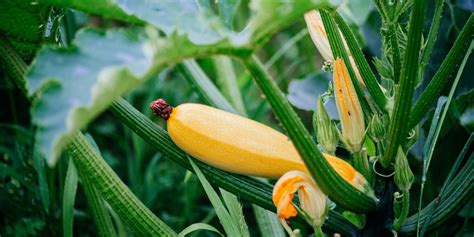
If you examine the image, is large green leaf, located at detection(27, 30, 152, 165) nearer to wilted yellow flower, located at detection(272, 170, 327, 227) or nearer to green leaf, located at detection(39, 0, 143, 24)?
green leaf, located at detection(39, 0, 143, 24)

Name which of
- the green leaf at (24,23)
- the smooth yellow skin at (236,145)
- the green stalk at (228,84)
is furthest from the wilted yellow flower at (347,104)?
the green stalk at (228,84)

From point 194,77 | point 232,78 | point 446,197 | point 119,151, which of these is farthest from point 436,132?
point 119,151

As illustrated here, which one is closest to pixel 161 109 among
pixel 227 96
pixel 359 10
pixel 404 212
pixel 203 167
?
pixel 203 167

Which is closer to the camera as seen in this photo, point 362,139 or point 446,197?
point 362,139

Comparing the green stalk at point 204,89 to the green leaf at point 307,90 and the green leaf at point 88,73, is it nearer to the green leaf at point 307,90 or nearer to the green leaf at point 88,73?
the green leaf at point 307,90

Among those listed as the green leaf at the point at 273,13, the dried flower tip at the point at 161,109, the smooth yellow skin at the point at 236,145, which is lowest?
the smooth yellow skin at the point at 236,145

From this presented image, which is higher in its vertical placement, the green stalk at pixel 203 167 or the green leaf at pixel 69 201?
the green stalk at pixel 203 167

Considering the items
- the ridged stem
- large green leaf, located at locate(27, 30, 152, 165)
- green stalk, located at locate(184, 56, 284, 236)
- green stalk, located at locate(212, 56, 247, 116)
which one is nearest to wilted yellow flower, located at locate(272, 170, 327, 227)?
green stalk, located at locate(184, 56, 284, 236)

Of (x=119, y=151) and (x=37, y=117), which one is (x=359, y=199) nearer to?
(x=37, y=117)
